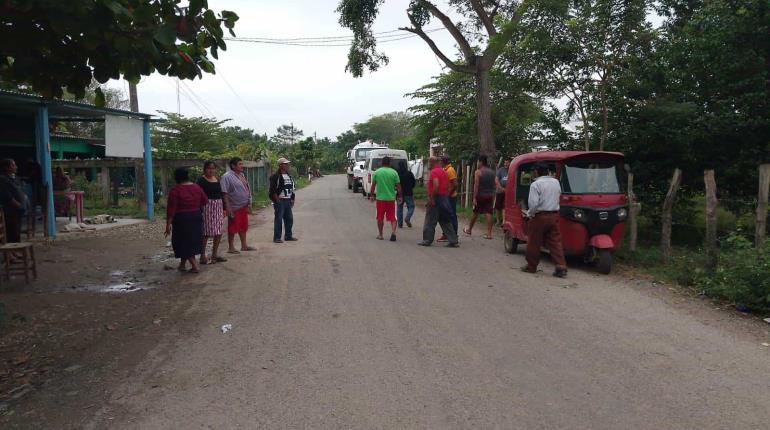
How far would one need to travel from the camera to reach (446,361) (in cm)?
486

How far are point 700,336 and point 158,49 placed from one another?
5869 mm

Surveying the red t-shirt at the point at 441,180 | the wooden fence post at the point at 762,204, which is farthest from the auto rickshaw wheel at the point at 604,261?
the red t-shirt at the point at 441,180

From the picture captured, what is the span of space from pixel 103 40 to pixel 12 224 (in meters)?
5.66

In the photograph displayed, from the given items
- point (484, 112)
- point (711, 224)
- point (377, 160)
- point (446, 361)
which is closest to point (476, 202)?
point (711, 224)

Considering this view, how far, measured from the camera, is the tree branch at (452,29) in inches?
685

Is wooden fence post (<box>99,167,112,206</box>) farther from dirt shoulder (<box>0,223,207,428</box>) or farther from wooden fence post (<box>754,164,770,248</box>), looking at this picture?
wooden fence post (<box>754,164,770,248</box>)

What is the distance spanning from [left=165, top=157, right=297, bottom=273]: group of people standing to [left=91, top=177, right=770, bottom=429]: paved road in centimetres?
79

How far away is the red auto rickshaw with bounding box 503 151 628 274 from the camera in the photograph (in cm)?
883

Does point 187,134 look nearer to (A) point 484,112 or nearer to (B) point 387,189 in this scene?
(A) point 484,112

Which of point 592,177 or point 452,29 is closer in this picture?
point 592,177

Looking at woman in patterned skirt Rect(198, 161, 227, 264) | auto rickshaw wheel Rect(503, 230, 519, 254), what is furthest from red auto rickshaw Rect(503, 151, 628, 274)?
woman in patterned skirt Rect(198, 161, 227, 264)

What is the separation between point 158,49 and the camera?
544 centimetres

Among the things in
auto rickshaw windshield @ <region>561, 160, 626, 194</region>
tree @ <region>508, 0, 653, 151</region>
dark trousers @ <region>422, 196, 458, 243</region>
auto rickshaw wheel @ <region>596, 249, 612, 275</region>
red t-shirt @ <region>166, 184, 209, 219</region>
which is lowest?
auto rickshaw wheel @ <region>596, 249, 612, 275</region>

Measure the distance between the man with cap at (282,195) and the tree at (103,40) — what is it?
5208 mm
